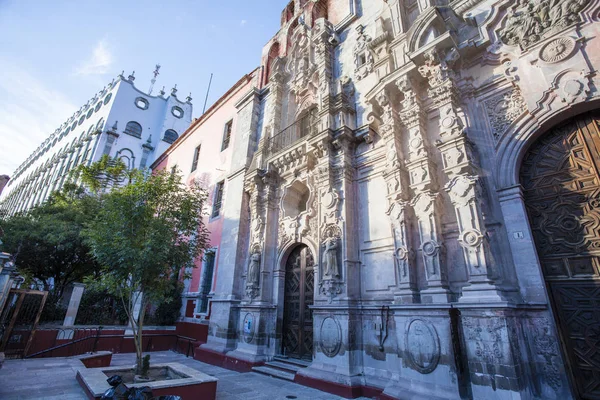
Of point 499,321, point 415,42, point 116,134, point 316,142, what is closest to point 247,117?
point 316,142

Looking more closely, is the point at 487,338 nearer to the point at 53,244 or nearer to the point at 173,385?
the point at 173,385

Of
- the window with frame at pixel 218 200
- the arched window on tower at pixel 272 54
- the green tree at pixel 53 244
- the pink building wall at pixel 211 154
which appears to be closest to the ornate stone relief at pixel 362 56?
the arched window on tower at pixel 272 54

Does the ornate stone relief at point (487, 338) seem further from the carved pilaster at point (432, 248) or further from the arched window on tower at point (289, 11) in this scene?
the arched window on tower at point (289, 11)

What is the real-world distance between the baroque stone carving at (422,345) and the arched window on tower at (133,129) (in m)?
31.7

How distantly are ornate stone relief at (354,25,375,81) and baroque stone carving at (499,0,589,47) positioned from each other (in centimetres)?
351

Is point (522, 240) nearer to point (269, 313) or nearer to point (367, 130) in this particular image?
point (367, 130)

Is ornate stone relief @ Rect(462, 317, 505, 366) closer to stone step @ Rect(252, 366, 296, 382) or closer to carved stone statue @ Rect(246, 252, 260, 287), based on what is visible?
stone step @ Rect(252, 366, 296, 382)

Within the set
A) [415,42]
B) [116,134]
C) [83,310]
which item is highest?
[116,134]

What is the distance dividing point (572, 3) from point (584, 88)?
1712mm

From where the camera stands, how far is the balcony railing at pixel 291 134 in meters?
10.5

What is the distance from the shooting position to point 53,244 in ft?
41.1

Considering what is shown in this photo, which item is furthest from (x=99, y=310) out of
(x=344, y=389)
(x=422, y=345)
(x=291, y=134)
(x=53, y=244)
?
(x=422, y=345)

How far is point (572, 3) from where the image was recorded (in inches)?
195

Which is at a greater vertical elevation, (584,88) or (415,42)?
(415,42)
